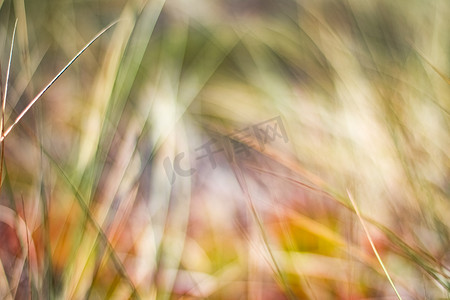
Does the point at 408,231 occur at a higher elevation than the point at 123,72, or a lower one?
lower

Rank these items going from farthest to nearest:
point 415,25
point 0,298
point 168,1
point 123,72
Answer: point 168,1 → point 415,25 → point 123,72 → point 0,298

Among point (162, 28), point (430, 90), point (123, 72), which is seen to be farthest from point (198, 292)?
point (162, 28)

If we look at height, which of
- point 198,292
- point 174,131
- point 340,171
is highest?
point 174,131

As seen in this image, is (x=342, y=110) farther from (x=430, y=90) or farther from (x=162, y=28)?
(x=162, y=28)

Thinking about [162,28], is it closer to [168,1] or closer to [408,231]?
[168,1]

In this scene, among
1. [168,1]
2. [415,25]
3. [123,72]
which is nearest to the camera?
[123,72]

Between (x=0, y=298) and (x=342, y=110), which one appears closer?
(x=0, y=298)

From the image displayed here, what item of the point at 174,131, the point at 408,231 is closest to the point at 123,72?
the point at 174,131
